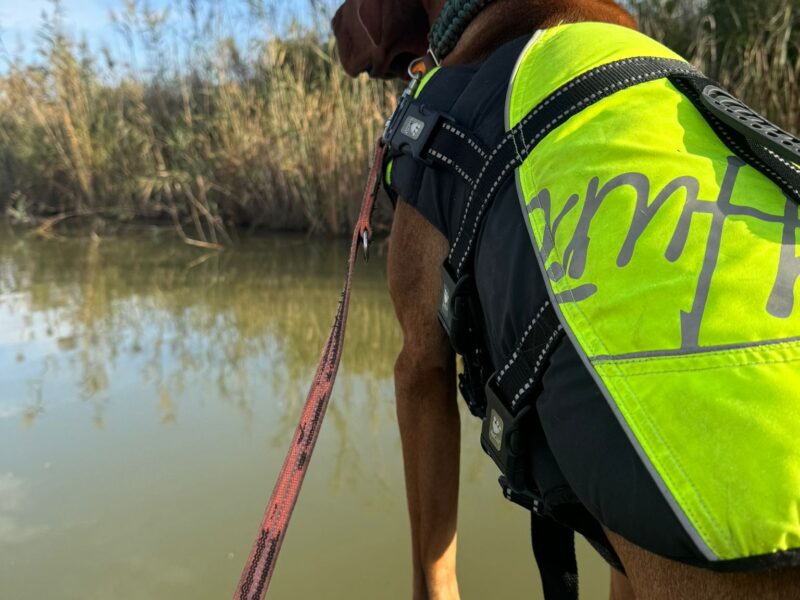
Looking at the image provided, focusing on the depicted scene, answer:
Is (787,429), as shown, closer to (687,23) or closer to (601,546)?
(601,546)

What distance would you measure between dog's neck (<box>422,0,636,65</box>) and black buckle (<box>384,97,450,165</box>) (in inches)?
6.0

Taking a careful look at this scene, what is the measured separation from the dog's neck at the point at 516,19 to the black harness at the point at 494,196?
178mm

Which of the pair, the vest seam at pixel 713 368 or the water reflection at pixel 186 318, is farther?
the water reflection at pixel 186 318

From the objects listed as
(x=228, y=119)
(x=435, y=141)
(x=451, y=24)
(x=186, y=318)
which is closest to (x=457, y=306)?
(x=435, y=141)

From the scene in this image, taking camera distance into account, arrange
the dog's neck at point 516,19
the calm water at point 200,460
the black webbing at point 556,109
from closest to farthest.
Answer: the black webbing at point 556,109 < the dog's neck at point 516,19 < the calm water at point 200,460

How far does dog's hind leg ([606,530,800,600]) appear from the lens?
0.51 meters

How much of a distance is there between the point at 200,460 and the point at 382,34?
1.28 meters

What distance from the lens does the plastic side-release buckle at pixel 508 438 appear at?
0.72m

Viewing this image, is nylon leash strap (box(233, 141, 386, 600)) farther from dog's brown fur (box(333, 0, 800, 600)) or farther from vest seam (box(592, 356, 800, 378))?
vest seam (box(592, 356, 800, 378))

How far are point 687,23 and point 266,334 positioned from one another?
335 cm

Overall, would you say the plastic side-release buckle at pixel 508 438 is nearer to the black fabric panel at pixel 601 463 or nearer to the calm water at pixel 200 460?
the black fabric panel at pixel 601 463

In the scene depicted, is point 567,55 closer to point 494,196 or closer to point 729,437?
point 494,196

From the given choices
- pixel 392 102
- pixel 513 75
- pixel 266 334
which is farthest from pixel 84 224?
pixel 513 75

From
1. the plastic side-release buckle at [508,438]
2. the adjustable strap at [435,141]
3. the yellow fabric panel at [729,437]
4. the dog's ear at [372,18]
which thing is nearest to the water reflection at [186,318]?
the dog's ear at [372,18]
